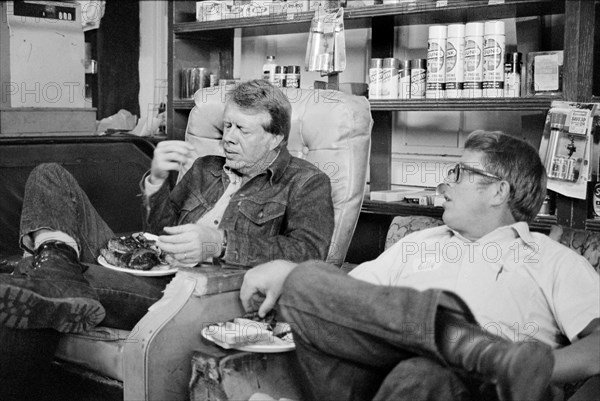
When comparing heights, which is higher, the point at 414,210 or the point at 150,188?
the point at 150,188

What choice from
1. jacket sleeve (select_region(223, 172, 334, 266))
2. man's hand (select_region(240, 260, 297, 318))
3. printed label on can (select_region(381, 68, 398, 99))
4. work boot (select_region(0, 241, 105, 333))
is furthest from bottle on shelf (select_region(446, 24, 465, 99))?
work boot (select_region(0, 241, 105, 333))

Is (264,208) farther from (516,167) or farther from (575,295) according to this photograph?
(575,295)

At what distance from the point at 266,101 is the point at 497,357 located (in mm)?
1357

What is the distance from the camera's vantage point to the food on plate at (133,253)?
2371mm

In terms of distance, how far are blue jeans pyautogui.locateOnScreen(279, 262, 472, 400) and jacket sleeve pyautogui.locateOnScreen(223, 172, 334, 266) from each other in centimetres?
64

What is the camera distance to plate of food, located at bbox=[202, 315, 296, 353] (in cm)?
186

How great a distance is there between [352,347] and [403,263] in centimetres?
51

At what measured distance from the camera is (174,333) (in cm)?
196

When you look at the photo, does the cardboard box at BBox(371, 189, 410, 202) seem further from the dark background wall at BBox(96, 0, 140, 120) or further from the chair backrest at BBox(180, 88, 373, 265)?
the dark background wall at BBox(96, 0, 140, 120)

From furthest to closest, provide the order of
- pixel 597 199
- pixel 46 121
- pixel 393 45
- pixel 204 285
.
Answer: pixel 46 121 < pixel 393 45 < pixel 597 199 < pixel 204 285

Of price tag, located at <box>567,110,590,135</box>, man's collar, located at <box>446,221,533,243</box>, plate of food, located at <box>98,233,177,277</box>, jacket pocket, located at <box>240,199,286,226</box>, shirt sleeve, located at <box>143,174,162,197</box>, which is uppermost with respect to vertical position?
price tag, located at <box>567,110,590,135</box>

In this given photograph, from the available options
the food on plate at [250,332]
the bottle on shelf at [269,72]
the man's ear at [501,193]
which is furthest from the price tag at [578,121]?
the bottle on shelf at [269,72]

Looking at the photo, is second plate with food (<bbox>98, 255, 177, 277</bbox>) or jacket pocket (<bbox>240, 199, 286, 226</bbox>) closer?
second plate with food (<bbox>98, 255, 177, 277</bbox>)

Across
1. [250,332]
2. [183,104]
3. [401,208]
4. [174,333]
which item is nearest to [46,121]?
[183,104]
